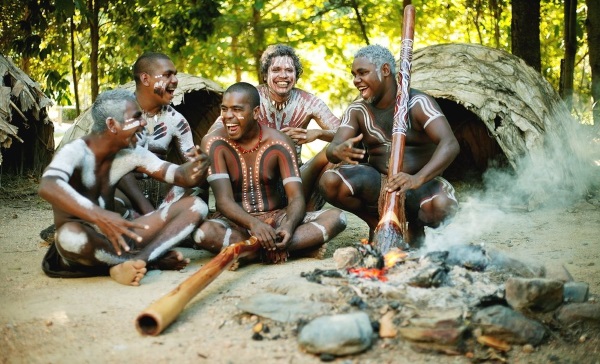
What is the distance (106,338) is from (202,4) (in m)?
5.55

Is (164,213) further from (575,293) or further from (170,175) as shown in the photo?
(575,293)

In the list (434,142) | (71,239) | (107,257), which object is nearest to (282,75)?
(434,142)

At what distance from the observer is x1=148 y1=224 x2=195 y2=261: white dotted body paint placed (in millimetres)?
3723

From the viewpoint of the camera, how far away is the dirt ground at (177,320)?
8.36 ft

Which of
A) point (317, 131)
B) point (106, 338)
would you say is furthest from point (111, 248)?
point (317, 131)

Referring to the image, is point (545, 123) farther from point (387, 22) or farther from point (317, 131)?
point (387, 22)

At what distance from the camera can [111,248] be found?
3.55 m

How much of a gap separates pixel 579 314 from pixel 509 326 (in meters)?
0.39

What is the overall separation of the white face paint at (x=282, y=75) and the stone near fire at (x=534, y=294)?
8.26ft

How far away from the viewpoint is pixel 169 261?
150 inches

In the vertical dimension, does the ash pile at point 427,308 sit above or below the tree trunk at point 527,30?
below

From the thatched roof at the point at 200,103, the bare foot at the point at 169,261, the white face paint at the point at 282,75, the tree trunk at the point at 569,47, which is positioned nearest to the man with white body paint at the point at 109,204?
the bare foot at the point at 169,261

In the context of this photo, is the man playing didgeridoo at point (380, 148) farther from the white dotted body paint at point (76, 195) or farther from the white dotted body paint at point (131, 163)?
the white dotted body paint at point (76, 195)

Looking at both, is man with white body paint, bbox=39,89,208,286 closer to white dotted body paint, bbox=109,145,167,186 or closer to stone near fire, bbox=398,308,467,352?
white dotted body paint, bbox=109,145,167,186
